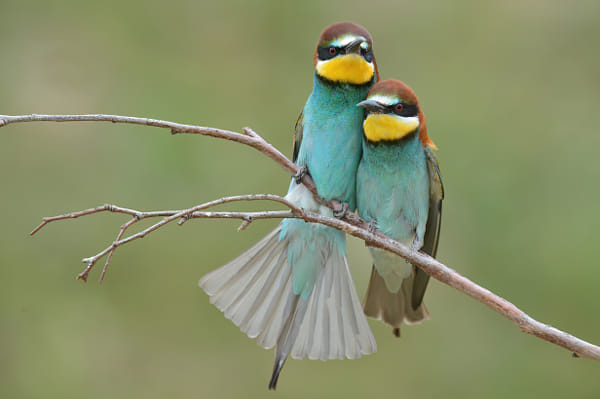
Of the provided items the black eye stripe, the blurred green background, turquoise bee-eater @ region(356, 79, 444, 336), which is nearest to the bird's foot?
turquoise bee-eater @ region(356, 79, 444, 336)

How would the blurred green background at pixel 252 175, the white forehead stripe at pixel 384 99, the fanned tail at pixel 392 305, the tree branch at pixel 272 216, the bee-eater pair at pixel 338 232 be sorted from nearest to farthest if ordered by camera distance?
the tree branch at pixel 272 216, the white forehead stripe at pixel 384 99, the bee-eater pair at pixel 338 232, the fanned tail at pixel 392 305, the blurred green background at pixel 252 175

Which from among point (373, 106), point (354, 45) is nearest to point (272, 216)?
point (373, 106)

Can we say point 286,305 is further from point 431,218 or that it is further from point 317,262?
point 431,218

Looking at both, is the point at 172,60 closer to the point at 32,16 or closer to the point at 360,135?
the point at 32,16

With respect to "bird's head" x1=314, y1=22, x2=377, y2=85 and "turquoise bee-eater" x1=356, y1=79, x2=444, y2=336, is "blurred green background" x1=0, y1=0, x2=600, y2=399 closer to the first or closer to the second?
"turquoise bee-eater" x1=356, y1=79, x2=444, y2=336

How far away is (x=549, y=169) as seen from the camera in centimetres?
294

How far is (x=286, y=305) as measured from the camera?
1878 millimetres

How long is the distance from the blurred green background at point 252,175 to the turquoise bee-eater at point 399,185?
0.75 m

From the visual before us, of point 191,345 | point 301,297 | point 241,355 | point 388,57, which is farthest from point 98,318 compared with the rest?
point 388,57

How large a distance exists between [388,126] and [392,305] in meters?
0.52

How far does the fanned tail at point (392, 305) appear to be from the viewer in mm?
1934

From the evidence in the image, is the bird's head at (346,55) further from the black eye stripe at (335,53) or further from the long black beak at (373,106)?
the long black beak at (373,106)

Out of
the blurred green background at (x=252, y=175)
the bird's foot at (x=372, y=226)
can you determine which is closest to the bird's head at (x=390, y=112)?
the bird's foot at (x=372, y=226)

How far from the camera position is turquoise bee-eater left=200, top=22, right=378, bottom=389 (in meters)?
1.78
